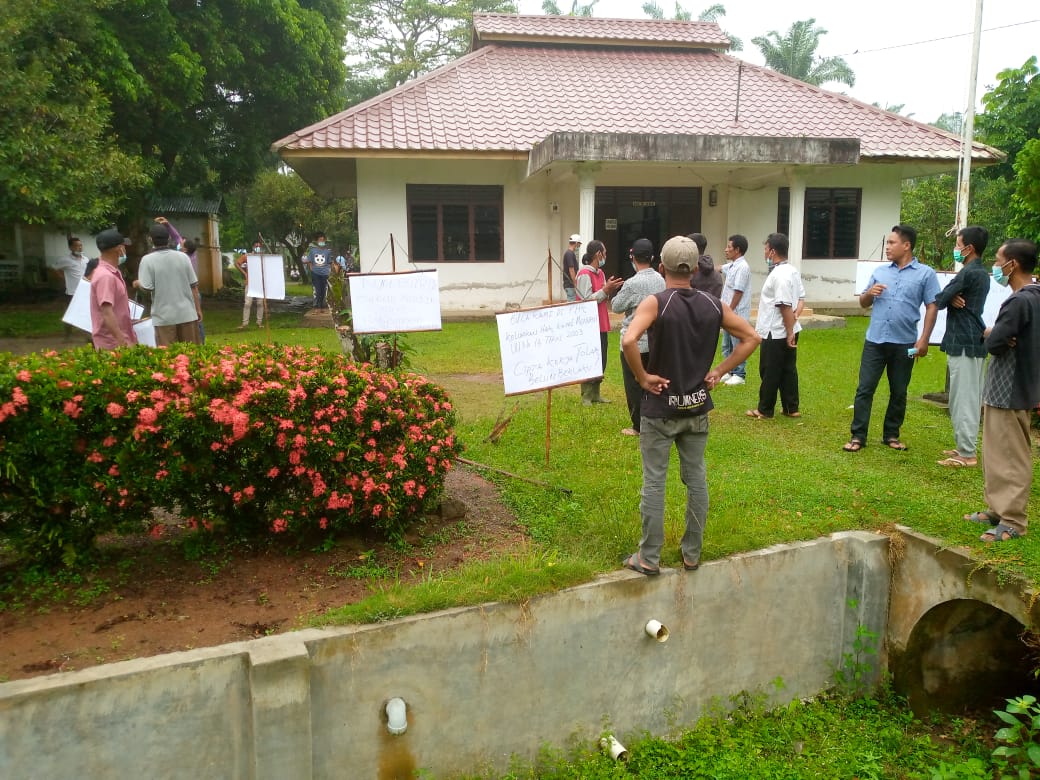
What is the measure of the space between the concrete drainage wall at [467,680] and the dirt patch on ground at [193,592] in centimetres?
25

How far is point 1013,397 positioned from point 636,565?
8.07 ft

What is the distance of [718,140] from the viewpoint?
1394cm

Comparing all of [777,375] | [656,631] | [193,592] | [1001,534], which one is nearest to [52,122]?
[193,592]

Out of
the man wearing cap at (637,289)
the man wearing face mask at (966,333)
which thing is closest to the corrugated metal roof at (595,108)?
the man wearing cap at (637,289)

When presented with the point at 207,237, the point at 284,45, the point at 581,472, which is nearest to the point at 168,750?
the point at 581,472

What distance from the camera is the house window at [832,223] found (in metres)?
17.7

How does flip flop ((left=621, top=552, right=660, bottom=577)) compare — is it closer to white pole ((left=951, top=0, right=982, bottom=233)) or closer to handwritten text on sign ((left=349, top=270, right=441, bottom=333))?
handwritten text on sign ((left=349, top=270, right=441, bottom=333))

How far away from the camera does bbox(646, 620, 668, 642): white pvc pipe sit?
425 cm

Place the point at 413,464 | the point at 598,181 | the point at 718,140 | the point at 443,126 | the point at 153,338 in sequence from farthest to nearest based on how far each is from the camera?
1. the point at 598,181
2. the point at 443,126
3. the point at 718,140
4. the point at 153,338
5. the point at 413,464

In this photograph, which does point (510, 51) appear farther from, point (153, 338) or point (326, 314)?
point (153, 338)

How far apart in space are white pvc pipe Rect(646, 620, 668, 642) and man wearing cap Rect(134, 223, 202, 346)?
18.7ft

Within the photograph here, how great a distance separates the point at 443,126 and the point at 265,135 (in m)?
6.40

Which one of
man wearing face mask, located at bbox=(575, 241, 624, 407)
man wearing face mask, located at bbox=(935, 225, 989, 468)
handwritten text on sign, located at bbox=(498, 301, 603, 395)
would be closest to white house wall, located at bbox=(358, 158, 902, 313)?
man wearing face mask, located at bbox=(575, 241, 624, 407)

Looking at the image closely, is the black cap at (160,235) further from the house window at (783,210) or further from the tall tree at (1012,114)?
the tall tree at (1012,114)
